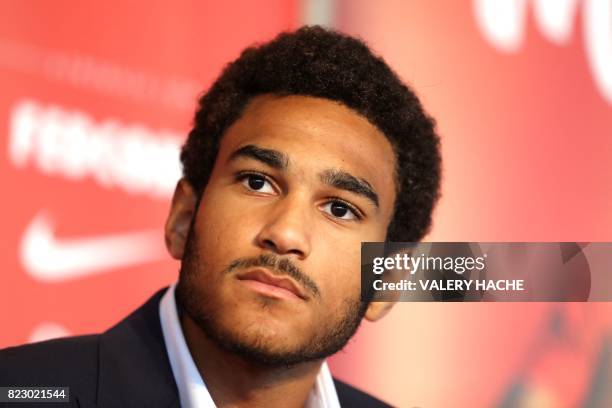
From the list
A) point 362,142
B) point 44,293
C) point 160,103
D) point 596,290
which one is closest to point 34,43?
point 160,103

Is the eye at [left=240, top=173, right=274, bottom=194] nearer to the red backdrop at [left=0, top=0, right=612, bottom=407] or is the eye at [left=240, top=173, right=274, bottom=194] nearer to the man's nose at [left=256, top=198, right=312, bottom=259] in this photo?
the man's nose at [left=256, top=198, right=312, bottom=259]

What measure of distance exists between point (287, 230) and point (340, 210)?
180 mm

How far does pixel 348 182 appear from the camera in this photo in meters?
1.64

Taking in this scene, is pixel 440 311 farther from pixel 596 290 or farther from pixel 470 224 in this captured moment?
pixel 596 290

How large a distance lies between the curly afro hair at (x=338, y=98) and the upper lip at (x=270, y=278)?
385mm

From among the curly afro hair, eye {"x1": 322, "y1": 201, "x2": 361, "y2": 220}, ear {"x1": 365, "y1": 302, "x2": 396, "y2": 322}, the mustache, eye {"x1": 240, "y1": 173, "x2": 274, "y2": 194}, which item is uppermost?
the curly afro hair

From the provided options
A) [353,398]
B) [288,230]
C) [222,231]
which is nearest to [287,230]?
[288,230]

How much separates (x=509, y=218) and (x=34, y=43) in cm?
139

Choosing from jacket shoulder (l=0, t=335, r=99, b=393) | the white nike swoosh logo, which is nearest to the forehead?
jacket shoulder (l=0, t=335, r=99, b=393)

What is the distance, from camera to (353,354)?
284 centimetres

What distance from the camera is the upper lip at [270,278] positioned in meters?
1.49

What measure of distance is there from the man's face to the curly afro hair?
0.04 metres

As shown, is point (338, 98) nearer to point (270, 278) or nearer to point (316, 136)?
point (316, 136)

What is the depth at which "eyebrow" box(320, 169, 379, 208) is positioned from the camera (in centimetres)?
161
